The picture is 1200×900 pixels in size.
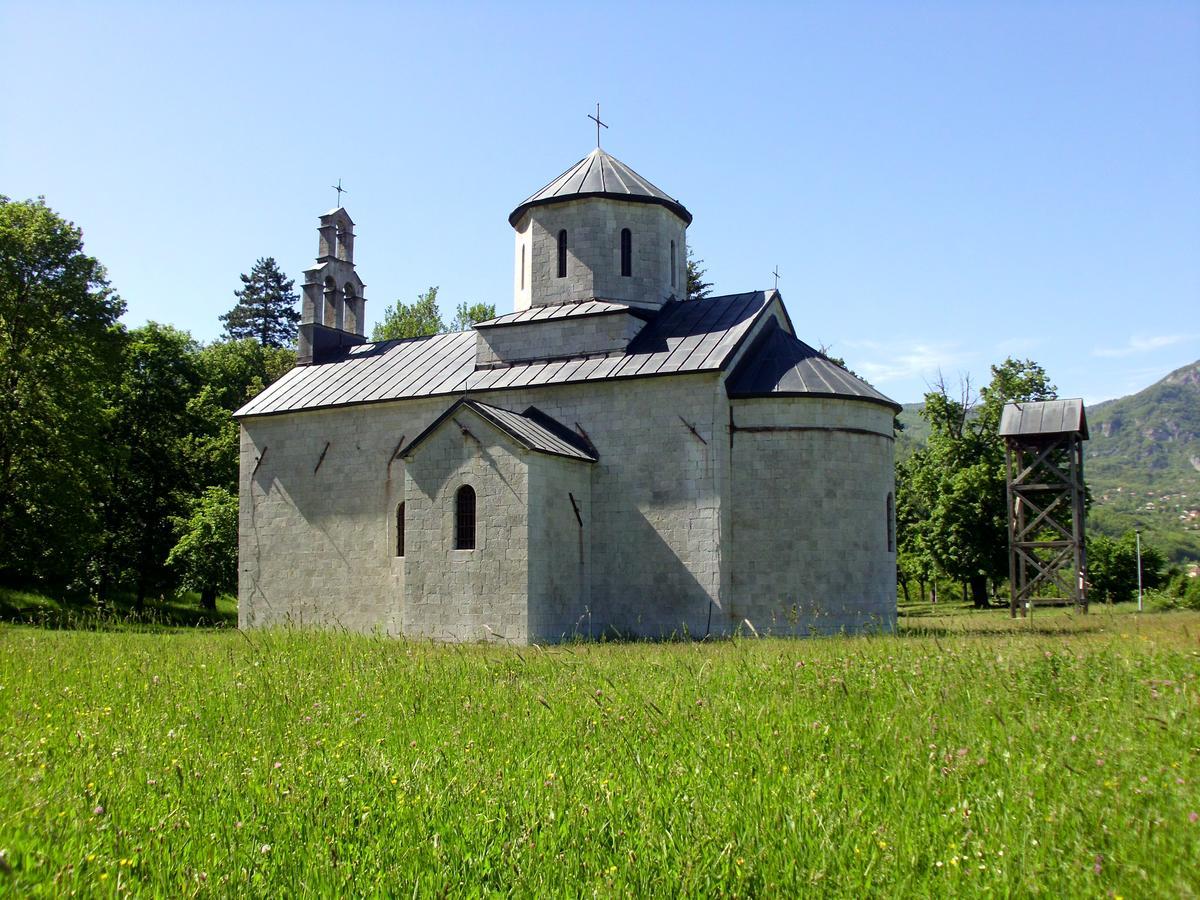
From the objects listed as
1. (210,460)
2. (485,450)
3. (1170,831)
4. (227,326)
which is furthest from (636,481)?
(227,326)

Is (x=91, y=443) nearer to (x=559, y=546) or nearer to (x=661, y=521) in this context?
(x=559, y=546)

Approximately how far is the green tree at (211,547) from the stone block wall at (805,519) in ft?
60.4

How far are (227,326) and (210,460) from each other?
36.4m

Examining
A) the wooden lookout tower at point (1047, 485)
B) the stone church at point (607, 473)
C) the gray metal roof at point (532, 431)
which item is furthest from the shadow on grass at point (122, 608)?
the wooden lookout tower at point (1047, 485)

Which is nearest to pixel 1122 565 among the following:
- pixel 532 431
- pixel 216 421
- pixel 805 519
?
pixel 805 519

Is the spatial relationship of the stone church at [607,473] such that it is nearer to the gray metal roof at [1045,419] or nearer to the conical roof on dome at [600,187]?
the conical roof on dome at [600,187]

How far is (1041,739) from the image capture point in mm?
5879

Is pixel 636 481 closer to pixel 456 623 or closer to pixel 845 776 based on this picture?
pixel 456 623

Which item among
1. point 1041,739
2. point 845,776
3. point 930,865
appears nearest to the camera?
point 930,865

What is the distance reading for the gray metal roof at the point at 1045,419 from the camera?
81.7ft

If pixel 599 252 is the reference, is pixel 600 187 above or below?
above

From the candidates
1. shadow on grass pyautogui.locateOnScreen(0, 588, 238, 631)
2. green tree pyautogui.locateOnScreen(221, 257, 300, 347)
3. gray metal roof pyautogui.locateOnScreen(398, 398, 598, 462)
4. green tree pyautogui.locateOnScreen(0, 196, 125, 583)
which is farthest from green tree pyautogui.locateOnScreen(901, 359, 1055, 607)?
green tree pyautogui.locateOnScreen(221, 257, 300, 347)

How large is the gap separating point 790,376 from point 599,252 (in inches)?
229

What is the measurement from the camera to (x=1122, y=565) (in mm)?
38500
